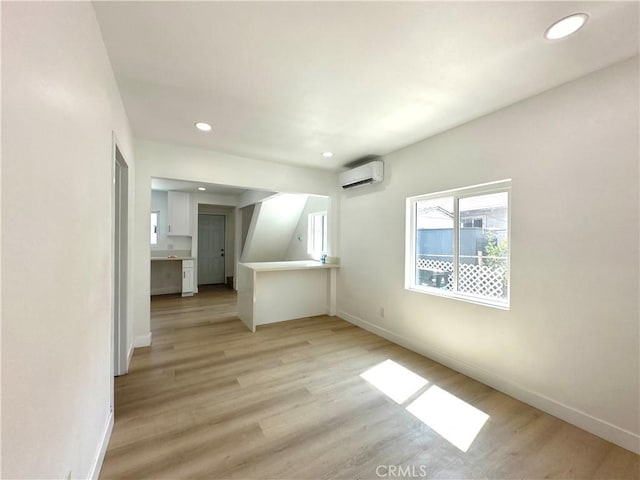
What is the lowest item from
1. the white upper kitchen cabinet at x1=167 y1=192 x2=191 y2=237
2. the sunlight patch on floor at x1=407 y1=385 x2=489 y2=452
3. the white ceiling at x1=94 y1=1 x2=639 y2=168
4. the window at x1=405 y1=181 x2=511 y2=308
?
the sunlight patch on floor at x1=407 y1=385 x2=489 y2=452

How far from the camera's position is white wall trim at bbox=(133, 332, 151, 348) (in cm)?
308

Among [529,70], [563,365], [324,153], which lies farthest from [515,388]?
[324,153]

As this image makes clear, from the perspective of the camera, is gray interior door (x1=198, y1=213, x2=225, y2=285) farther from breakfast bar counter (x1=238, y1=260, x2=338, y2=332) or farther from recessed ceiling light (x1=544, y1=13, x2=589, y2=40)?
recessed ceiling light (x1=544, y1=13, x2=589, y2=40)

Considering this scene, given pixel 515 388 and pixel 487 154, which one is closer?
pixel 515 388

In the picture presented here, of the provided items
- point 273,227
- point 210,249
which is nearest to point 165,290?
point 210,249

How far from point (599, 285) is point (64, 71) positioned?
3.17m

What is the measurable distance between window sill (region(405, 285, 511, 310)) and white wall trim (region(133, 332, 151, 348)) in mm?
3227

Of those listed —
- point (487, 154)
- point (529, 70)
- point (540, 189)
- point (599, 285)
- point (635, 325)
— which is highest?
point (529, 70)

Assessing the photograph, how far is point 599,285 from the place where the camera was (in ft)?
5.84

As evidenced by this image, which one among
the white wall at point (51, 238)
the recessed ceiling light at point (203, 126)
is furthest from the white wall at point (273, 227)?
the white wall at point (51, 238)

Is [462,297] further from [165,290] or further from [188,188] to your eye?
[165,290]

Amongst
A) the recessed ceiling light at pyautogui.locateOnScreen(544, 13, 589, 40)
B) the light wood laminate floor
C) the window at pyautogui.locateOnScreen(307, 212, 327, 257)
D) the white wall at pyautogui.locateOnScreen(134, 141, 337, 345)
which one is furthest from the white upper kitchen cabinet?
the recessed ceiling light at pyautogui.locateOnScreen(544, 13, 589, 40)

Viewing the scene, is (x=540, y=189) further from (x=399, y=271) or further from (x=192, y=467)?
(x=192, y=467)

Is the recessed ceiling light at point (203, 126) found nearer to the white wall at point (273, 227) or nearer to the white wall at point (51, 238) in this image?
the white wall at point (51, 238)
